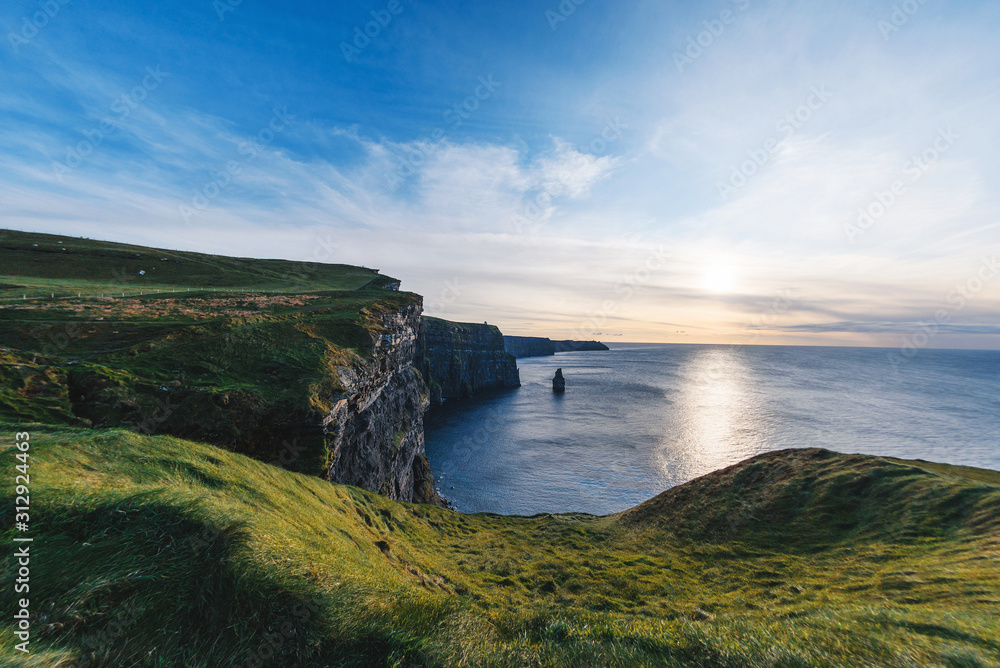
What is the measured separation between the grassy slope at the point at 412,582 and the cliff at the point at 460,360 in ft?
283

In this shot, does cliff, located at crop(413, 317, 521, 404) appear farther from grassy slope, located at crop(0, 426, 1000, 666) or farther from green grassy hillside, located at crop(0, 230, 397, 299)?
grassy slope, located at crop(0, 426, 1000, 666)

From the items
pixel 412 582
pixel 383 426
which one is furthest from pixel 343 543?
pixel 383 426

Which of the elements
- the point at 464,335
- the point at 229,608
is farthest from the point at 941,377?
the point at 229,608

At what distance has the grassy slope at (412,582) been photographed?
5062 mm

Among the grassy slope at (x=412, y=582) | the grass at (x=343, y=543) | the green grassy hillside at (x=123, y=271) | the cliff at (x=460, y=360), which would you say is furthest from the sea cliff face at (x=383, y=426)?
the cliff at (x=460, y=360)

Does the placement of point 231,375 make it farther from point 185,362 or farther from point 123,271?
point 123,271

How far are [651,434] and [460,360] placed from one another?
6757 cm

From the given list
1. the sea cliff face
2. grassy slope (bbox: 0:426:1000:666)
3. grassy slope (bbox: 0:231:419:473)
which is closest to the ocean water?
the sea cliff face

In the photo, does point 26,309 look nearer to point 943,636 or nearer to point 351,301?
point 351,301

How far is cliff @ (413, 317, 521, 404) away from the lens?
105 metres

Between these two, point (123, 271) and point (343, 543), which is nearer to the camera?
point (343, 543)

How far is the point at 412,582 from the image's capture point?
39.3ft

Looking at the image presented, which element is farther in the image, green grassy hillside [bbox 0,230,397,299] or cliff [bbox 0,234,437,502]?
green grassy hillside [bbox 0,230,397,299]

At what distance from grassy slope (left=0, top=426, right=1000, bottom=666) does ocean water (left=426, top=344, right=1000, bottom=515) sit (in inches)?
1017
